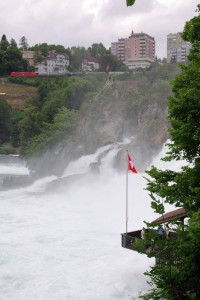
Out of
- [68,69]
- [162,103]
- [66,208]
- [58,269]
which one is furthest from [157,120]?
[68,69]

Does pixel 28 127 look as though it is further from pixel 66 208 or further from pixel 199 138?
pixel 199 138

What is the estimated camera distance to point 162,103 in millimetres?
46312

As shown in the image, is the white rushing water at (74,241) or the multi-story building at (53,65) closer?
the white rushing water at (74,241)

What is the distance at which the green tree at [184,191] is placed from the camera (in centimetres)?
773

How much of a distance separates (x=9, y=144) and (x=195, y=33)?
255 ft

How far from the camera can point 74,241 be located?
25.7m

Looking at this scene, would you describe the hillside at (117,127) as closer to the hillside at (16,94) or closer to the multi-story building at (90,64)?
the hillside at (16,94)

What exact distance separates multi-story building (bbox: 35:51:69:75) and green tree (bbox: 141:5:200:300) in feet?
393

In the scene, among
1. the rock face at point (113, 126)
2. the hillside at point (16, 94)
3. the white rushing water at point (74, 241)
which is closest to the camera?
the white rushing water at point (74, 241)

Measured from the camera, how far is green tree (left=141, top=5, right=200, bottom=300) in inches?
305

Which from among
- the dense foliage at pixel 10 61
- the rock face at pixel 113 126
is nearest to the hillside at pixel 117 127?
the rock face at pixel 113 126

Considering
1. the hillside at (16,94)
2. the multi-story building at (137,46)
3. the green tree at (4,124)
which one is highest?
the multi-story building at (137,46)

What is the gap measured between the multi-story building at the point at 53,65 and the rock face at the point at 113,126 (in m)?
75.7

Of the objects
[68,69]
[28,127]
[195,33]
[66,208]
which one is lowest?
[66,208]
